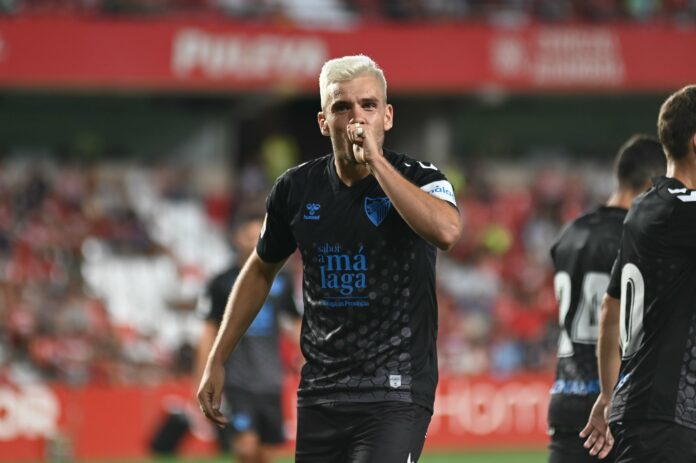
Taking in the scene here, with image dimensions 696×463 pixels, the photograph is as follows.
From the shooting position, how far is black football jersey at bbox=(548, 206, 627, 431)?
6578 millimetres

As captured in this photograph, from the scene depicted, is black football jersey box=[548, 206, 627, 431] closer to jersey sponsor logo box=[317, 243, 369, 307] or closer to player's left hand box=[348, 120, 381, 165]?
jersey sponsor logo box=[317, 243, 369, 307]

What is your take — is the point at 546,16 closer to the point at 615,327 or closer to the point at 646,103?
the point at 646,103

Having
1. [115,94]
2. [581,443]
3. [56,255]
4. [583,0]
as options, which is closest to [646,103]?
[583,0]

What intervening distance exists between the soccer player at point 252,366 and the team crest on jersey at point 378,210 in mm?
4306

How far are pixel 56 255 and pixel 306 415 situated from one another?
14191 mm

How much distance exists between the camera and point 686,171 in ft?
16.8

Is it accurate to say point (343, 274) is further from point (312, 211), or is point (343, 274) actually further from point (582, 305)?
point (582, 305)

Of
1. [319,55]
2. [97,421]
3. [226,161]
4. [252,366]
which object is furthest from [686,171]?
[226,161]

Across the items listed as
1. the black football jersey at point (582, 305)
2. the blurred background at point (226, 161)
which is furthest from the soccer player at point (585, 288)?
the blurred background at point (226, 161)

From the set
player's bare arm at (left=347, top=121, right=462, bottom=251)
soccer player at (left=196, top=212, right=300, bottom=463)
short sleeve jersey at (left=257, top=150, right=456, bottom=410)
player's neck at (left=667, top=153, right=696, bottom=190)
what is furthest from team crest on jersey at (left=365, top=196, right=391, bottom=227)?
soccer player at (left=196, top=212, right=300, bottom=463)

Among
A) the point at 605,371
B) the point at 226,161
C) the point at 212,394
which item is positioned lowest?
the point at 212,394

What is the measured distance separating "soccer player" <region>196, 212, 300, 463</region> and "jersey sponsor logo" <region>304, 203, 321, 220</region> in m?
4.13

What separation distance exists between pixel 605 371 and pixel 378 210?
3.84ft

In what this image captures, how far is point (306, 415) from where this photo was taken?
5.34 meters
